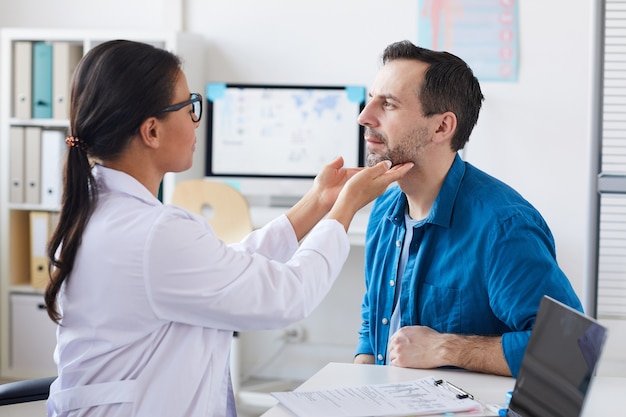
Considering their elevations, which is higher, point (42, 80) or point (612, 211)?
point (42, 80)

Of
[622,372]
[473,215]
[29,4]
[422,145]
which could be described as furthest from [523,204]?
[29,4]

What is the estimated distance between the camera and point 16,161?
387cm

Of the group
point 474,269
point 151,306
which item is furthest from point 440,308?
point 151,306

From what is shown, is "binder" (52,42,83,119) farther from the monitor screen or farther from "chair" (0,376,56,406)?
"chair" (0,376,56,406)

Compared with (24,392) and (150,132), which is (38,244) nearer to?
(24,392)

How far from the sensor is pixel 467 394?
1444 millimetres

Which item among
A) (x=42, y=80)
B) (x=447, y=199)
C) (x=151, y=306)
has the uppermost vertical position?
(x=42, y=80)

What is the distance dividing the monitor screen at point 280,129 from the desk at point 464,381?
7.31 feet

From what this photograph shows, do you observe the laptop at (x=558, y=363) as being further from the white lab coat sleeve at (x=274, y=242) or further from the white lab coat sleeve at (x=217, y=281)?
the white lab coat sleeve at (x=274, y=242)

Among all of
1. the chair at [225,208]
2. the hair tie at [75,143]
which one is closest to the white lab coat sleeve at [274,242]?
the hair tie at [75,143]

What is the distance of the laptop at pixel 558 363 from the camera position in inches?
45.0

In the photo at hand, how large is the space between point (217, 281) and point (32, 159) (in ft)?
8.93

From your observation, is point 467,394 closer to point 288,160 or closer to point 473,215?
point 473,215

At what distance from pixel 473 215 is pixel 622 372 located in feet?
7.08
